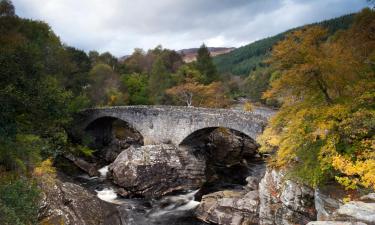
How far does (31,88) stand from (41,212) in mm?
5412

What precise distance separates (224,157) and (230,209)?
13.8 meters

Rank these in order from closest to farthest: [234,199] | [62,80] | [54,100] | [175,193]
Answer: [54,100] → [234,199] → [175,193] → [62,80]

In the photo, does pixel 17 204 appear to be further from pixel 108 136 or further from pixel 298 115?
pixel 108 136

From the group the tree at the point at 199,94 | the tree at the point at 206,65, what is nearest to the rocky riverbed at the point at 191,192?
the tree at the point at 199,94

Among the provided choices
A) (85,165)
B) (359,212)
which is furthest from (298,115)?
(85,165)

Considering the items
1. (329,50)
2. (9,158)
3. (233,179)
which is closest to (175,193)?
(233,179)

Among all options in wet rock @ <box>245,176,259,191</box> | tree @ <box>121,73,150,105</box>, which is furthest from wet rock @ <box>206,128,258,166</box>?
tree @ <box>121,73,150,105</box>

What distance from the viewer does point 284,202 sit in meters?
15.1

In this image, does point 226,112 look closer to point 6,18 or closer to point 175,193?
point 175,193

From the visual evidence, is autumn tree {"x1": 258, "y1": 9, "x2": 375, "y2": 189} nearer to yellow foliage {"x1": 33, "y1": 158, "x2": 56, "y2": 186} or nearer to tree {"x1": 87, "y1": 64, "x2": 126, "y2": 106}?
yellow foliage {"x1": 33, "y1": 158, "x2": 56, "y2": 186}

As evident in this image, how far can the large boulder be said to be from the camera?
23453mm

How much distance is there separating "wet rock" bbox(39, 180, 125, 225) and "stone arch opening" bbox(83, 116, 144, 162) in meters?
18.1

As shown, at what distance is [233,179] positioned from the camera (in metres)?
26.8

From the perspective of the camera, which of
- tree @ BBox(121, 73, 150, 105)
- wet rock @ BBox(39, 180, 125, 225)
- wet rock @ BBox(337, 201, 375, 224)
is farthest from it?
tree @ BBox(121, 73, 150, 105)
